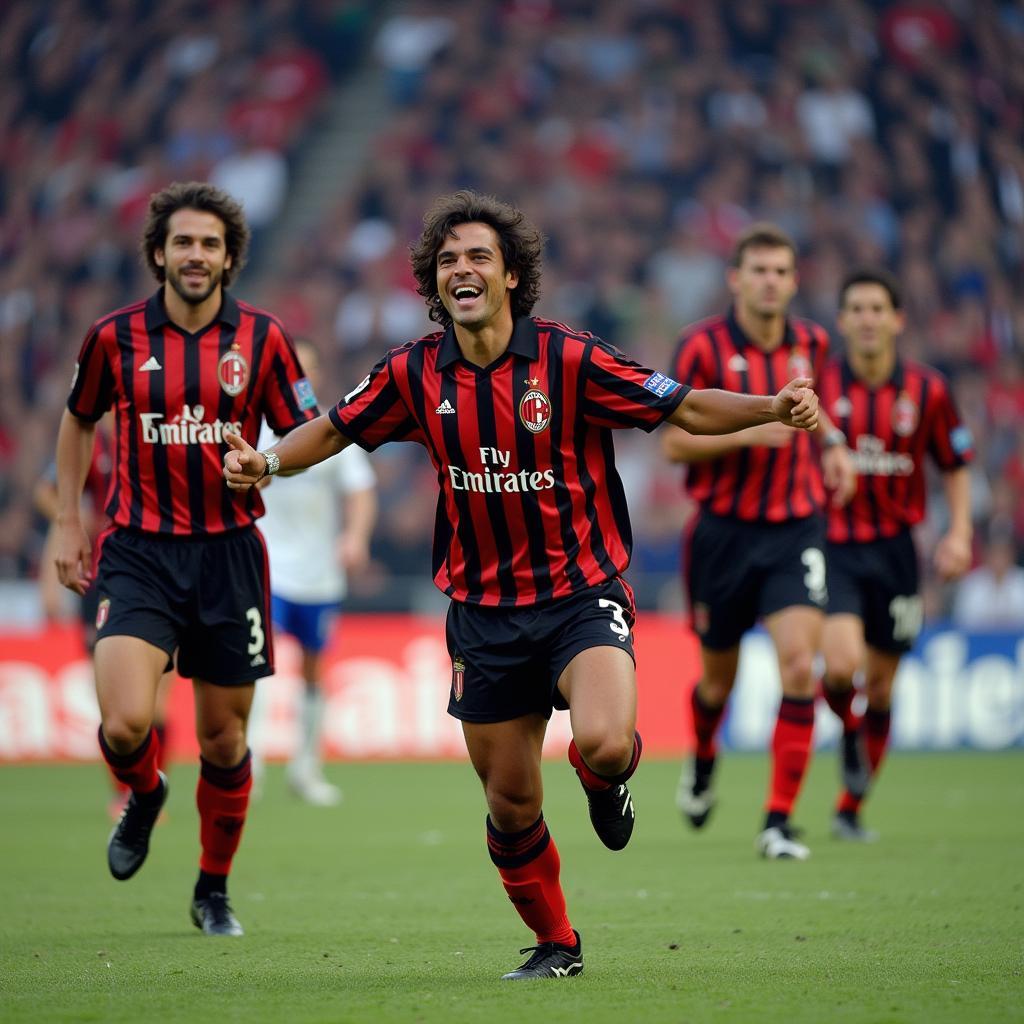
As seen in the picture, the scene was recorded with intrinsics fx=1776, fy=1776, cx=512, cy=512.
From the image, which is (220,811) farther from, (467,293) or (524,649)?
(467,293)

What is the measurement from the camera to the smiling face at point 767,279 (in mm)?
8008

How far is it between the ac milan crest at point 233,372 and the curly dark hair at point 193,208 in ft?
1.07

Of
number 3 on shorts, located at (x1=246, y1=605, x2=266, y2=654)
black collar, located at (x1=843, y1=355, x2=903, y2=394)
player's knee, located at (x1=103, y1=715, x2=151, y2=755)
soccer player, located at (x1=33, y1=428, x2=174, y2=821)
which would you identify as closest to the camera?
player's knee, located at (x1=103, y1=715, x2=151, y2=755)

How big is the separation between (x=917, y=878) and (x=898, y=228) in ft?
40.3

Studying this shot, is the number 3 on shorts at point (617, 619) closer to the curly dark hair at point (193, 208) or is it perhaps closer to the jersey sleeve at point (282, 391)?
the jersey sleeve at point (282, 391)

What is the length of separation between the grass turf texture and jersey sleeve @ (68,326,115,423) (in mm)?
1754

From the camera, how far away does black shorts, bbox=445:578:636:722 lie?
4883 millimetres

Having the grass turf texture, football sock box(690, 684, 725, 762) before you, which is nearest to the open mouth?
the grass turf texture

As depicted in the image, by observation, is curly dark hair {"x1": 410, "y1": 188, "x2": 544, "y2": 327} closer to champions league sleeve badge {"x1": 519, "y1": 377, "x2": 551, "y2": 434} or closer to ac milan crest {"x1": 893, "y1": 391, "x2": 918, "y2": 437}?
champions league sleeve badge {"x1": 519, "y1": 377, "x2": 551, "y2": 434}

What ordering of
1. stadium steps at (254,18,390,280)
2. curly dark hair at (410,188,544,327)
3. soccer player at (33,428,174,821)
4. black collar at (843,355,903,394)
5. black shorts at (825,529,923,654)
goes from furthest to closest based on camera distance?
stadium steps at (254,18,390,280)
soccer player at (33,428,174,821)
black collar at (843,355,903,394)
black shorts at (825,529,923,654)
curly dark hair at (410,188,544,327)

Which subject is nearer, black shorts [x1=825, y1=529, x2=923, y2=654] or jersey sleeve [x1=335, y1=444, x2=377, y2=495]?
black shorts [x1=825, y1=529, x2=923, y2=654]

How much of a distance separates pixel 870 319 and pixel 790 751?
7.45 ft

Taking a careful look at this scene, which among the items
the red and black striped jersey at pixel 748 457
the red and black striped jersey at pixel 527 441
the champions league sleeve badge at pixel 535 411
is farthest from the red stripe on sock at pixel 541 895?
the red and black striped jersey at pixel 748 457

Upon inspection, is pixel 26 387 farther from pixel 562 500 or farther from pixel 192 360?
pixel 562 500
